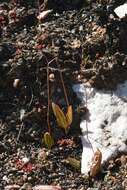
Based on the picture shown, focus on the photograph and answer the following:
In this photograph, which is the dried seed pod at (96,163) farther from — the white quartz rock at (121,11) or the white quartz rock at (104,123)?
the white quartz rock at (121,11)

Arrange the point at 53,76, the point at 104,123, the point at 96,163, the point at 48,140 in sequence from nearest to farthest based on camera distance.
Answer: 1. the point at 96,163
2. the point at 48,140
3. the point at 104,123
4. the point at 53,76

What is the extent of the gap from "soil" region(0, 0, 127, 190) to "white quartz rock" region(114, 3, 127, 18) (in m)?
0.04

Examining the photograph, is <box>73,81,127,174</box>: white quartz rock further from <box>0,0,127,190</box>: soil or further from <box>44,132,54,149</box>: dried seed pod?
<box>44,132,54,149</box>: dried seed pod

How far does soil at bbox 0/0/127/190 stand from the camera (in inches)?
125

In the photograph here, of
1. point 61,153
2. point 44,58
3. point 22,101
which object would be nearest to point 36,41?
point 44,58

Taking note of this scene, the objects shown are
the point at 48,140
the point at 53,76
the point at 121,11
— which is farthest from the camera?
the point at 121,11

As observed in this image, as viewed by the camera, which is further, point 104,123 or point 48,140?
point 104,123

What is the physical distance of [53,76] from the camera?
351cm

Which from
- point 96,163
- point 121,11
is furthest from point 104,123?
A: point 121,11

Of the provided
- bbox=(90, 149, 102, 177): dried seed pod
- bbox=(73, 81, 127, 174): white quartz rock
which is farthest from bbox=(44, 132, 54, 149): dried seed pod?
bbox=(90, 149, 102, 177): dried seed pod

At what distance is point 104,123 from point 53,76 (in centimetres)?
49

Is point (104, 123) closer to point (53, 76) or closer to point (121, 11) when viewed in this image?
point (53, 76)

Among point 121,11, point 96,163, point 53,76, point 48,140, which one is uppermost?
point 121,11

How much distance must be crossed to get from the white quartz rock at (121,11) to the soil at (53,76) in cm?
4
